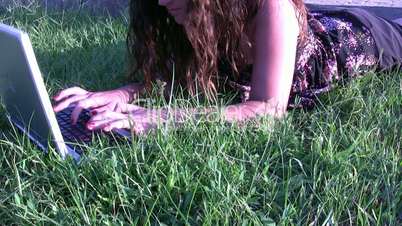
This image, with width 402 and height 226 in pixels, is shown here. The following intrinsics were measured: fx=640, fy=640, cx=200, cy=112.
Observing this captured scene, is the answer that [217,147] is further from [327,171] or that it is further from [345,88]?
[345,88]

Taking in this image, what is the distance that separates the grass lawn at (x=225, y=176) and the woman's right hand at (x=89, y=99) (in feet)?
0.47

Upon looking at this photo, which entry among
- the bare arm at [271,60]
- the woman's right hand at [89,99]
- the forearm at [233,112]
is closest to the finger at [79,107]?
the woman's right hand at [89,99]

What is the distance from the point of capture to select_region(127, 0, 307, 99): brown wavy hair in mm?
1762

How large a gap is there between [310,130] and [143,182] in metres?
0.53

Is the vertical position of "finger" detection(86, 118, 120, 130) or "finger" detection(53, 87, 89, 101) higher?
"finger" detection(86, 118, 120, 130)

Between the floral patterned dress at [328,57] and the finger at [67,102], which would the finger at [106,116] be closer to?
the finger at [67,102]

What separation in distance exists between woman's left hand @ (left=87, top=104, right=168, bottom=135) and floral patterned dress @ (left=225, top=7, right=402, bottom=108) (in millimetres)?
429

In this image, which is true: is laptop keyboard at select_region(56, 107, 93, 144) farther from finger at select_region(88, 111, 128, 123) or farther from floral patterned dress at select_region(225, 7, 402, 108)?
floral patterned dress at select_region(225, 7, 402, 108)

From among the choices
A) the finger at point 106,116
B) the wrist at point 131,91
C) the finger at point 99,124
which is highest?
the finger at point 106,116

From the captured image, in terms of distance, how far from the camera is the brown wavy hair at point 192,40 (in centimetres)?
176

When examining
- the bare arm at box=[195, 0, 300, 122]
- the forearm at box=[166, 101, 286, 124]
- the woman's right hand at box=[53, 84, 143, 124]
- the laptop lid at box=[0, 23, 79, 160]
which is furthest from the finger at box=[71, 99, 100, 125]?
the bare arm at box=[195, 0, 300, 122]

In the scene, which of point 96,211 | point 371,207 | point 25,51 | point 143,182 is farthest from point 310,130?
point 25,51

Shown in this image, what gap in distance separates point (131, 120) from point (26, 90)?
259 mm

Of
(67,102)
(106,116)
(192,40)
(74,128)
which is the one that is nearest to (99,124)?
(106,116)
